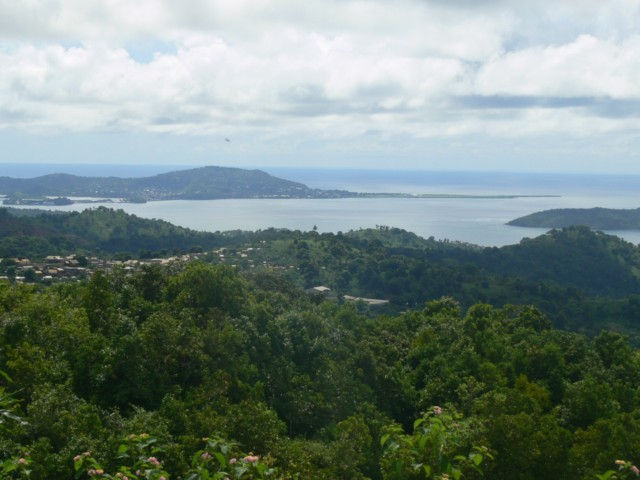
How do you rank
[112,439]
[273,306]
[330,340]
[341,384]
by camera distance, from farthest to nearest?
[273,306] < [330,340] < [341,384] < [112,439]

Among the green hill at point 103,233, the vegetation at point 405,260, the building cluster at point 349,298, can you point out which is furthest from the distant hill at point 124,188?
the building cluster at point 349,298

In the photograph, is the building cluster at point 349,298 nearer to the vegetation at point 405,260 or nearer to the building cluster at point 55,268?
the vegetation at point 405,260

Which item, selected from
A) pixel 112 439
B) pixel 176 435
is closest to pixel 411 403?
pixel 176 435

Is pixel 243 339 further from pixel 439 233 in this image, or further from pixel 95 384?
pixel 439 233

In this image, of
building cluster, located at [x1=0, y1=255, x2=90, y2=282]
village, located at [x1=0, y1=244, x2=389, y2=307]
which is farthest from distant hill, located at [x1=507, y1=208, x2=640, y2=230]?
building cluster, located at [x1=0, y1=255, x2=90, y2=282]

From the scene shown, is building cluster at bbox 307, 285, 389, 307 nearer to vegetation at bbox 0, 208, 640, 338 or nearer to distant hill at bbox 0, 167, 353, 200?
vegetation at bbox 0, 208, 640, 338
